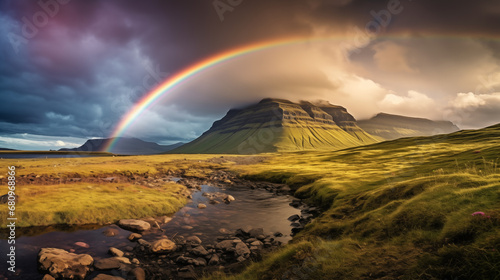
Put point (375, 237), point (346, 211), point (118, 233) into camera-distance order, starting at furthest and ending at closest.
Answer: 1. point (346, 211)
2. point (118, 233)
3. point (375, 237)

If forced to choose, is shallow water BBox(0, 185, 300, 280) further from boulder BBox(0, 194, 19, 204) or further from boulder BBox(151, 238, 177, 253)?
boulder BBox(0, 194, 19, 204)

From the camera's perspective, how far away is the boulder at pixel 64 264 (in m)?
14.3

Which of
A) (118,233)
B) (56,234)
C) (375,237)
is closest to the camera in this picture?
(375,237)

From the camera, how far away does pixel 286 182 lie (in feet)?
191

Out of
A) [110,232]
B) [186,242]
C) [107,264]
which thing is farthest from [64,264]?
[186,242]

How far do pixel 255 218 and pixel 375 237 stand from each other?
18.0 m

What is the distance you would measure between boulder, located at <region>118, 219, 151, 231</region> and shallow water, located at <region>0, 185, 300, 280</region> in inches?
25.9

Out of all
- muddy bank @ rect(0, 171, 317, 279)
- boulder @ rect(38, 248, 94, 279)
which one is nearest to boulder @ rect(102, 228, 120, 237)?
muddy bank @ rect(0, 171, 317, 279)

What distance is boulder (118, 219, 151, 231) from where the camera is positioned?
23234 millimetres

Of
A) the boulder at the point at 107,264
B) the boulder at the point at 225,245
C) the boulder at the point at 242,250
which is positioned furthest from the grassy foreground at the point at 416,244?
the boulder at the point at 107,264

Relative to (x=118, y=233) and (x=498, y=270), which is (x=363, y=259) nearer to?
(x=498, y=270)

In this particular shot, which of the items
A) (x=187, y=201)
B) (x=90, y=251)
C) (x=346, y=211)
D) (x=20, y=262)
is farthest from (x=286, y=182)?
(x=20, y=262)

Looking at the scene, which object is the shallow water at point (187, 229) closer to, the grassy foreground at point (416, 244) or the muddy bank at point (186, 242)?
the muddy bank at point (186, 242)

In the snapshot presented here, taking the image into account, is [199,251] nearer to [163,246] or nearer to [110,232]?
[163,246]
